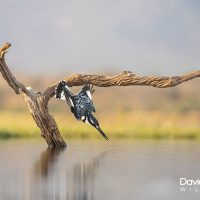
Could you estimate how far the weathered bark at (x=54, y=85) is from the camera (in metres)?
8.71

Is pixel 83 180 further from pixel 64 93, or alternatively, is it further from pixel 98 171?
pixel 64 93

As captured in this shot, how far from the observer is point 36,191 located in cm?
485

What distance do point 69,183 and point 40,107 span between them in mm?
3543

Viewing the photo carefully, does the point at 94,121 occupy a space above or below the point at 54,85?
below

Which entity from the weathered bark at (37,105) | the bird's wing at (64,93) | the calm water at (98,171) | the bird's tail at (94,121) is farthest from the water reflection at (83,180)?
the weathered bark at (37,105)

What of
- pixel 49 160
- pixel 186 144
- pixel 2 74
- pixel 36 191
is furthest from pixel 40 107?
pixel 36 191

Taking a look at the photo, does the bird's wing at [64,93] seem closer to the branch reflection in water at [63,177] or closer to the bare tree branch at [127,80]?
the bare tree branch at [127,80]

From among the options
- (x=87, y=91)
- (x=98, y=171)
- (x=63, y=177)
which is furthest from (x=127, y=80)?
(x=63, y=177)

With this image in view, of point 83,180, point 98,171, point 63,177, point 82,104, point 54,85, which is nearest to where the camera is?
point 83,180

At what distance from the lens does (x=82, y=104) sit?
27.0ft

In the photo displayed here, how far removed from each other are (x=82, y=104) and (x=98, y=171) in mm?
2135

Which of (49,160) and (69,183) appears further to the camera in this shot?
(49,160)

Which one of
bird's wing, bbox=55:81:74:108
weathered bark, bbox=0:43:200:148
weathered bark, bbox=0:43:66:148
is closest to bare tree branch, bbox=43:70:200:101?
weathered bark, bbox=0:43:200:148

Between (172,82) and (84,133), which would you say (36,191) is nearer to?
(172,82)
